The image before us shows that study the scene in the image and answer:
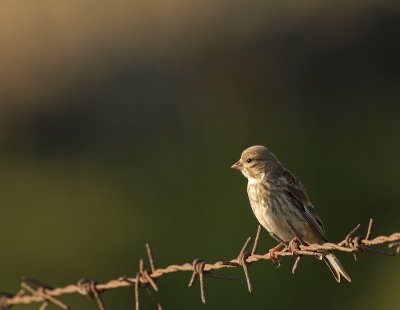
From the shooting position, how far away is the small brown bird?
9.60 m

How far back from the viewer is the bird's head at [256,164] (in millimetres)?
10016

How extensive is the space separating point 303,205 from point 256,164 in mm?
532

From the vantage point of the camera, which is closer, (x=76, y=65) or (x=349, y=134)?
(x=349, y=134)

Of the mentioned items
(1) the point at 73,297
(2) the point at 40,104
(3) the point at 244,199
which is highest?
(2) the point at 40,104

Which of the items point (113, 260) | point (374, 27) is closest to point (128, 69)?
point (374, 27)

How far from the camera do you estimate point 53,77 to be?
28203 millimetres

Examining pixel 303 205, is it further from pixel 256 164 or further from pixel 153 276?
pixel 153 276

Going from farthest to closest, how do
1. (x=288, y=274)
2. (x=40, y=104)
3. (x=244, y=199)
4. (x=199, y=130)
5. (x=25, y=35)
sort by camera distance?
(x=25, y=35) → (x=40, y=104) → (x=199, y=130) → (x=244, y=199) → (x=288, y=274)

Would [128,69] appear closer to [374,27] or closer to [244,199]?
[374,27]

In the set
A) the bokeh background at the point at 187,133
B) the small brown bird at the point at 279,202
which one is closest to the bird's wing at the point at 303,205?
the small brown bird at the point at 279,202

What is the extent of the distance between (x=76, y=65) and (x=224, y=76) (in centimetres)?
347

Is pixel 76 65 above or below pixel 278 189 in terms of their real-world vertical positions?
above

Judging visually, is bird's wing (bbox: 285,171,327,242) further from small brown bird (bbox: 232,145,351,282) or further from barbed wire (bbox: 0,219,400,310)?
barbed wire (bbox: 0,219,400,310)

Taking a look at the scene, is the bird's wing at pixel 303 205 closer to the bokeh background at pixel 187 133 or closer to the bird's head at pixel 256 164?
the bird's head at pixel 256 164
